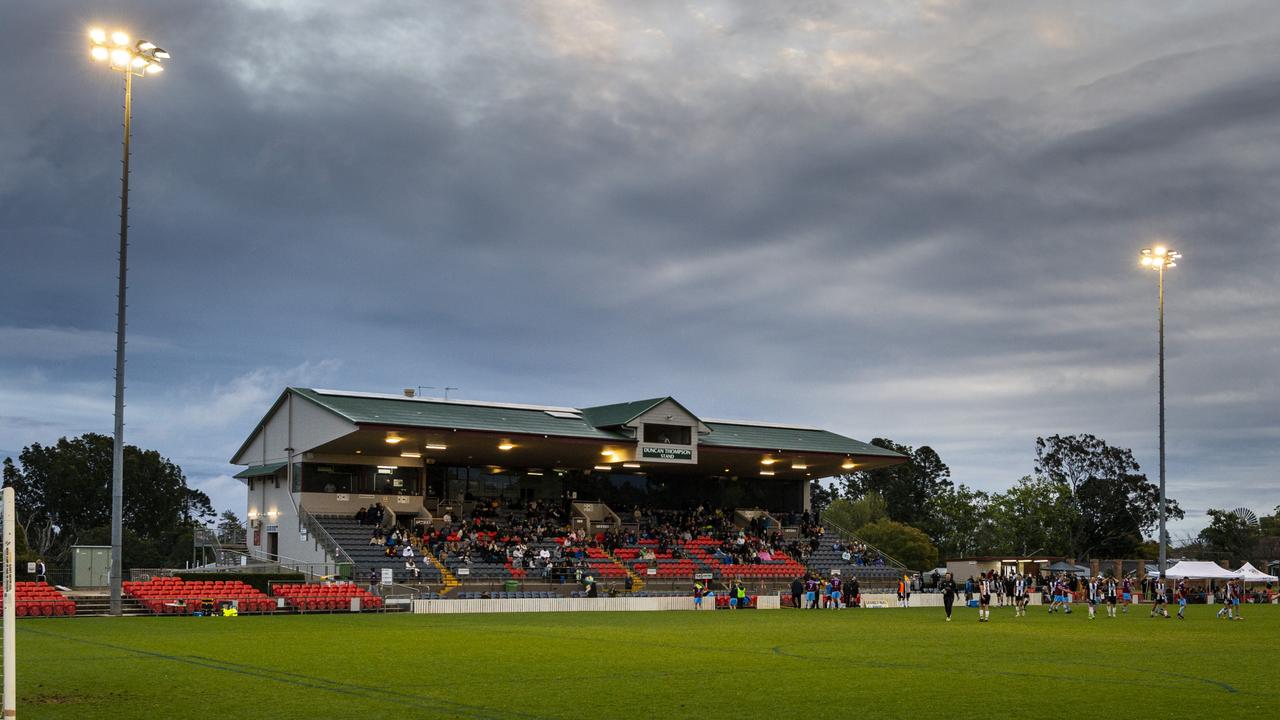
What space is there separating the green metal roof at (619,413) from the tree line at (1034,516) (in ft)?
137

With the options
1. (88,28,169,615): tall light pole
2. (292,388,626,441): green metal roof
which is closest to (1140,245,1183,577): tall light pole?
(292,388,626,441): green metal roof

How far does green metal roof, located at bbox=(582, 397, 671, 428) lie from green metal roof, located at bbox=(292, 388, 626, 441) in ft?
1.95

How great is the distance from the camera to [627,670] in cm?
1964

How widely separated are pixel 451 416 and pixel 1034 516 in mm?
67511

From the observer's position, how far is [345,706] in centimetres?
1452

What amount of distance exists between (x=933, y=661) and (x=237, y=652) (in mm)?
12915

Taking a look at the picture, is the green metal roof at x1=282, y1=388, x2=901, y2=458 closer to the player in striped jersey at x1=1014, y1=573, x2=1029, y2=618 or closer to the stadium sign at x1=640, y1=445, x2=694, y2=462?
the stadium sign at x1=640, y1=445, x2=694, y2=462

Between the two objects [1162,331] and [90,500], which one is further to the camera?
[90,500]

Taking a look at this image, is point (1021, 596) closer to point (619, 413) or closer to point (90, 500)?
point (619, 413)

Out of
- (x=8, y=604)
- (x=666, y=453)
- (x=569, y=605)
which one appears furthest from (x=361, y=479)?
→ (x=8, y=604)

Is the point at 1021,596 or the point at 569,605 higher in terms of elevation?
the point at 1021,596

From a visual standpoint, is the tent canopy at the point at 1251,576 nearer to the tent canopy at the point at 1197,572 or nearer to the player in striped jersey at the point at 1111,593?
the tent canopy at the point at 1197,572

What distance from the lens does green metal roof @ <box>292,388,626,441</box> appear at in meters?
55.3

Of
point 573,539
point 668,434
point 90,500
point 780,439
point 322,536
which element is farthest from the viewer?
point 90,500
